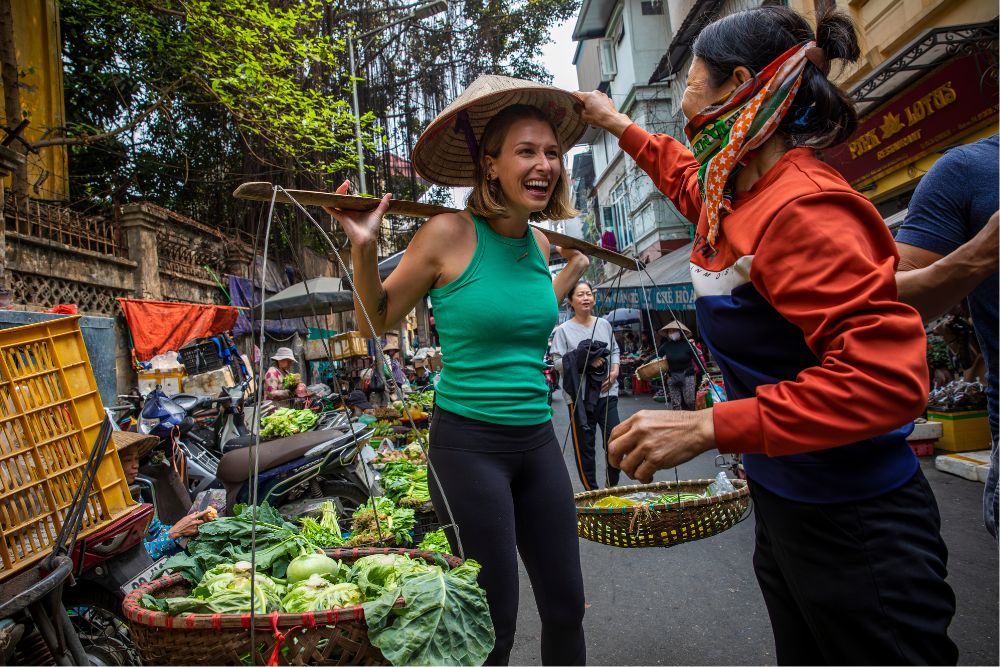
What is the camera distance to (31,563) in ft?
5.68

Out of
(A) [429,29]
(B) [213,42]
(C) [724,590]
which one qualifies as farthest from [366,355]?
(C) [724,590]

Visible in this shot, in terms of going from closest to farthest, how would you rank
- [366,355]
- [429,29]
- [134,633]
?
[134,633] → [366,355] → [429,29]

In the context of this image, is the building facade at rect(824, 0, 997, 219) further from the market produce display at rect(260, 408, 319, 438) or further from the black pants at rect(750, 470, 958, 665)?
the market produce display at rect(260, 408, 319, 438)

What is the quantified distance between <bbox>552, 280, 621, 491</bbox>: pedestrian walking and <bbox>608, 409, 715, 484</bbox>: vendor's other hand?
4005 mm

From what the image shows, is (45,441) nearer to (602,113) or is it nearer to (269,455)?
(602,113)

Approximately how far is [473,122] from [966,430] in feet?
18.8

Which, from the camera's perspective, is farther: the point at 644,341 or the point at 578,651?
the point at 644,341

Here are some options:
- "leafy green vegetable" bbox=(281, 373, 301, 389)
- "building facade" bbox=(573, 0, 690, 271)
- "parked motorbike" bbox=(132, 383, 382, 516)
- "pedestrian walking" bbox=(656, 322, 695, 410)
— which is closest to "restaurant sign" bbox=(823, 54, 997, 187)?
"pedestrian walking" bbox=(656, 322, 695, 410)

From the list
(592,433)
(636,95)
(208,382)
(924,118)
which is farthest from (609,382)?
(636,95)

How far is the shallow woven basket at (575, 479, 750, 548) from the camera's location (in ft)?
6.97

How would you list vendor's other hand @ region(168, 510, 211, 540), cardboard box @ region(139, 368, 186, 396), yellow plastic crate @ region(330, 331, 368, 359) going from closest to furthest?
vendor's other hand @ region(168, 510, 211, 540) < cardboard box @ region(139, 368, 186, 396) < yellow plastic crate @ region(330, 331, 368, 359)

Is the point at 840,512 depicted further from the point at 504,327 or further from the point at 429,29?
the point at 429,29

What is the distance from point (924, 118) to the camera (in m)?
7.10

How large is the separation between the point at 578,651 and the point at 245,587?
39.9 inches
